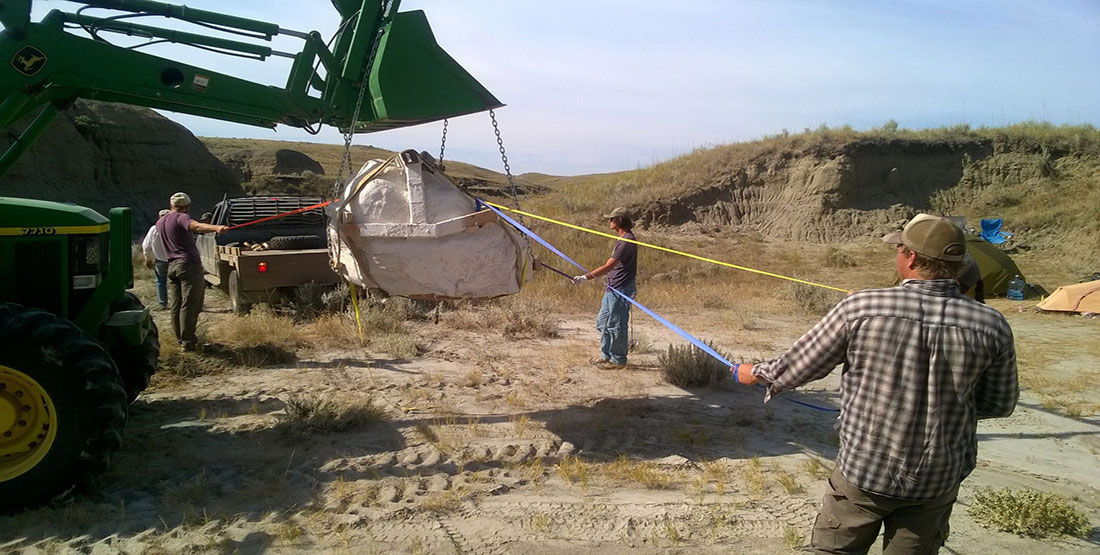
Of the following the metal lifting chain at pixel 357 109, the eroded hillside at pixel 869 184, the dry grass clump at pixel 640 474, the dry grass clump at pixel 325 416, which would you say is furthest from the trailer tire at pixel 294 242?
the eroded hillside at pixel 869 184

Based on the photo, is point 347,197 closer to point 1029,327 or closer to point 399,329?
point 399,329

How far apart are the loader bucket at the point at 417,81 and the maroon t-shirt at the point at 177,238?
11.1ft

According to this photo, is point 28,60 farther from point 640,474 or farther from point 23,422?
point 640,474

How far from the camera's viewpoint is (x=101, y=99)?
5168 mm

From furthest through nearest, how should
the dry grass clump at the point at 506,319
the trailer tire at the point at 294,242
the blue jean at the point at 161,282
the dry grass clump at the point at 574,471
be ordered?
the blue jean at the point at 161,282
the trailer tire at the point at 294,242
the dry grass clump at the point at 506,319
the dry grass clump at the point at 574,471

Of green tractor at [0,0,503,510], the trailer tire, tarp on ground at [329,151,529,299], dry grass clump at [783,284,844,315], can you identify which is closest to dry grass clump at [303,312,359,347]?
the trailer tire

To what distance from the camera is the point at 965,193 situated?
73.5ft

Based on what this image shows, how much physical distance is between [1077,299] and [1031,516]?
10.4 meters

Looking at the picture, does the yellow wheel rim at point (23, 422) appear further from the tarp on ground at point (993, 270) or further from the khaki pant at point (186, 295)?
the tarp on ground at point (993, 270)

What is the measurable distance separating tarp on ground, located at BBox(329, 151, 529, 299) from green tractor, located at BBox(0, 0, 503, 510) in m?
0.70

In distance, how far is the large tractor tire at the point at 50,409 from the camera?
3.88 metres

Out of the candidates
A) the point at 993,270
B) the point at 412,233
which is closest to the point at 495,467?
the point at 412,233

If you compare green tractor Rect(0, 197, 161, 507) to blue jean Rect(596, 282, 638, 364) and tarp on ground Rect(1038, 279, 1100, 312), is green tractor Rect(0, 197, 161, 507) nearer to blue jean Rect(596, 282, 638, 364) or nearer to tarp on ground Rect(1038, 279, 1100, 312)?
blue jean Rect(596, 282, 638, 364)

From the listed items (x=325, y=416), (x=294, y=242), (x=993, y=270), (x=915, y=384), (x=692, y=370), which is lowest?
(x=325, y=416)
